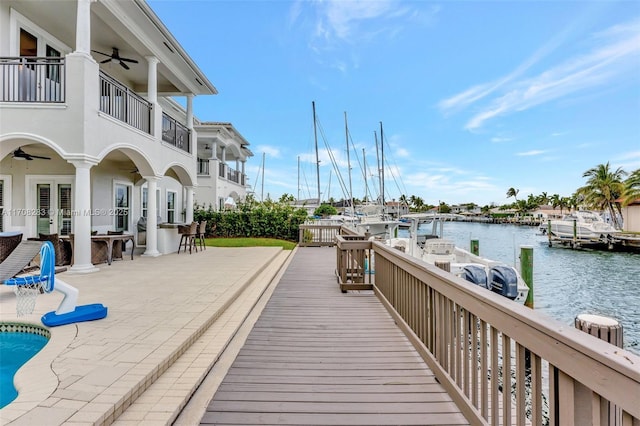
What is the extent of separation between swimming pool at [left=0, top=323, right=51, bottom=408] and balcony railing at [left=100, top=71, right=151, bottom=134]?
526cm

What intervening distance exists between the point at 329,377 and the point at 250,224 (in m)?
14.2

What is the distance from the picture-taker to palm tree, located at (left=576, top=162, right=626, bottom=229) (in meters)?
35.1

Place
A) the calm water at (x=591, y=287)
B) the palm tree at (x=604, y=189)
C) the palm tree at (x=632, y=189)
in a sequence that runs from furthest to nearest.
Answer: the palm tree at (x=604, y=189)
the palm tree at (x=632, y=189)
the calm water at (x=591, y=287)

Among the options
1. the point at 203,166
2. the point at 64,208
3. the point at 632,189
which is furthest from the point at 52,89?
the point at 632,189

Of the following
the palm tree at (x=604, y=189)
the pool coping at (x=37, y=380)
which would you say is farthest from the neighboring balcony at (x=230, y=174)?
the palm tree at (x=604, y=189)

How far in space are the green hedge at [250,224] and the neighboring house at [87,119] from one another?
3411 millimetres

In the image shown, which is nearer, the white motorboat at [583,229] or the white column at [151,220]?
the white column at [151,220]

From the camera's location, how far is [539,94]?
66.8 ft

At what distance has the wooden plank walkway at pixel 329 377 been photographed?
236cm

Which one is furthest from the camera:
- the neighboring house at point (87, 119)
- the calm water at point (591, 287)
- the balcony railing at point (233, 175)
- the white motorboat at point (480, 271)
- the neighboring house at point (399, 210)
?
the neighboring house at point (399, 210)

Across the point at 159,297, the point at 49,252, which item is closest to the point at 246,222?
the point at 159,297

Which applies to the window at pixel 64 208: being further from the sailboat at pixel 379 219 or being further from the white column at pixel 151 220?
the sailboat at pixel 379 219

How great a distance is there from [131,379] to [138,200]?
430 inches

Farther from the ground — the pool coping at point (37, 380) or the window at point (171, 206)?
the window at point (171, 206)
